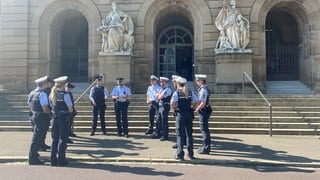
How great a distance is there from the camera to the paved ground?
8.30 metres

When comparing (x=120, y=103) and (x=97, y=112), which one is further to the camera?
(x=97, y=112)

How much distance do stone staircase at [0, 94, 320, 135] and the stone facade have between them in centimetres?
455

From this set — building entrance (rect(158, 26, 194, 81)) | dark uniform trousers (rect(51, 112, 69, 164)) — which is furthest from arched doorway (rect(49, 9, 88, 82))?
dark uniform trousers (rect(51, 112, 69, 164))

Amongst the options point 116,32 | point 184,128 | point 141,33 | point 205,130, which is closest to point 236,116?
point 205,130

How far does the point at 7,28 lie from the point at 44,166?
13965 millimetres

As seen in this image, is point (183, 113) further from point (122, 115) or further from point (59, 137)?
point (122, 115)

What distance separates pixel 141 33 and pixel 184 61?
3.73 metres

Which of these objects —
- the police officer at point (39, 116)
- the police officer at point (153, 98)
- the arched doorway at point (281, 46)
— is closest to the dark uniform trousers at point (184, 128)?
the police officer at point (39, 116)

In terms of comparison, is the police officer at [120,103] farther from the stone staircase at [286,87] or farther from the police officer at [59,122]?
the stone staircase at [286,87]

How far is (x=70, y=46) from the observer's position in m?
22.6

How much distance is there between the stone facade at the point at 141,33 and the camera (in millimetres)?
18969

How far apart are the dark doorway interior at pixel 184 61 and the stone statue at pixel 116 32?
4210mm

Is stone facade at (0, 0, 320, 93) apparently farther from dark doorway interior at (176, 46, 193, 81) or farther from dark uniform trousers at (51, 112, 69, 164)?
dark uniform trousers at (51, 112, 69, 164)

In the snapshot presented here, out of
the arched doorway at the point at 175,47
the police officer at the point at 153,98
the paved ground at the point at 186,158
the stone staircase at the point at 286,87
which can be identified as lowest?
the paved ground at the point at 186,158
